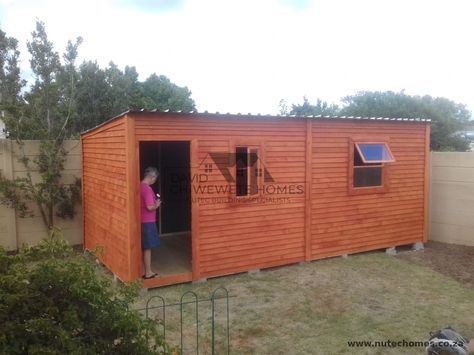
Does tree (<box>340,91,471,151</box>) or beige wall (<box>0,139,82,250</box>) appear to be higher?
tree (<box>340,91,471,151</box>)

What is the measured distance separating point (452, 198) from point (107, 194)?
7312 mm

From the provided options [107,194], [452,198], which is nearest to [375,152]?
[452,198]

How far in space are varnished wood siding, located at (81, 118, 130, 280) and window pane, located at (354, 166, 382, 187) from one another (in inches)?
176

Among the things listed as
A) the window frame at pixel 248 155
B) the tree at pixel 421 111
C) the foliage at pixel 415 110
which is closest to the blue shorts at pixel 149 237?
the window frame at pixel 248 155

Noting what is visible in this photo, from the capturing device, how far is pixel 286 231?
24.7ft

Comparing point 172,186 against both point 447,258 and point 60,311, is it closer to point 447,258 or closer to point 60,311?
point 447,258

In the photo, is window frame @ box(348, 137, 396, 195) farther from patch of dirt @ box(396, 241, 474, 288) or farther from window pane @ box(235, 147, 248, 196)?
window pane @ box(235, 147, 248, 196)

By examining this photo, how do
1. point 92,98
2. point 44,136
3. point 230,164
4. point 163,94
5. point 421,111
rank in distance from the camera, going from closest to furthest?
point 230,164, point 44,136, point 92,98, point 421,111, point 163,94

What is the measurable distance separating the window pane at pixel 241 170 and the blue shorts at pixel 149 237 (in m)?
1.53

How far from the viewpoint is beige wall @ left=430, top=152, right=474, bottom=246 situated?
358 inches

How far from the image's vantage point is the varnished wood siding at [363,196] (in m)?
7.83

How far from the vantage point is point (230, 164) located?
271 inches

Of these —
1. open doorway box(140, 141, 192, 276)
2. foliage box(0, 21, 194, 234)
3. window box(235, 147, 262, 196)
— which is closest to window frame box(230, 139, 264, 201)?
window box(235, 147, 262, 196)

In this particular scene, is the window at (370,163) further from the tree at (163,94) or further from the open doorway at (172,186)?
the tree at (163,94)
